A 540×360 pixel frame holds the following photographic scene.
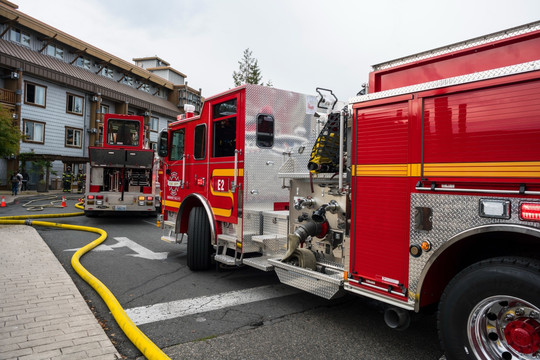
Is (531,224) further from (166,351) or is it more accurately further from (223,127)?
(223,127)

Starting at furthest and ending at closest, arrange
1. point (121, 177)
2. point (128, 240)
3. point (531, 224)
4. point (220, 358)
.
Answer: point (121, 177) → point (128, 240) → point (220, 358) → point (531, 224)

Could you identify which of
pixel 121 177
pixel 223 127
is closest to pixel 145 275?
pixel 223 127

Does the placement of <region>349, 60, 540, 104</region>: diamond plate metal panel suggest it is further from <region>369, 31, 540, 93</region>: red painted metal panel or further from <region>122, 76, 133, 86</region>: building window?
<region>122, 76, 133, 86</region>: building window

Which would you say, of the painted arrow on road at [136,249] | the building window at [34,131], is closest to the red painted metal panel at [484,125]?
the painted arrow on road at [136,249]

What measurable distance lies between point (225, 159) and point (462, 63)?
3462mm

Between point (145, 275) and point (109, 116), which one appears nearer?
point (145, 275)

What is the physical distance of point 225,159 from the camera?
557cm

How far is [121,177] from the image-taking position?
41.5ft

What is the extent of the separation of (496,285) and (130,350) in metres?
2.98

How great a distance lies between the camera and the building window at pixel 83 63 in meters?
28.2

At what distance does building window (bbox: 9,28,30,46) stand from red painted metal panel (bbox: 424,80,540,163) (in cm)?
2835

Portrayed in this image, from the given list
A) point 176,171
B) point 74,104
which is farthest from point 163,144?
point 74,104

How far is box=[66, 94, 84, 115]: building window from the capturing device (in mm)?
26375

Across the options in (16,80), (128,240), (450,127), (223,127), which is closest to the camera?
(450,127)
